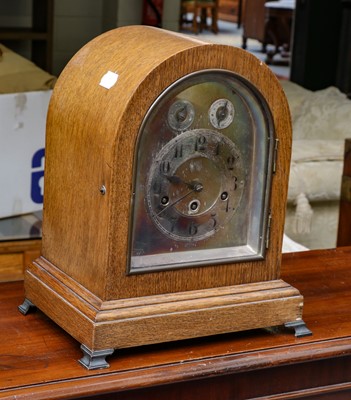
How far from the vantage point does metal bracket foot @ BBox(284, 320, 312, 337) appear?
5.44 ft

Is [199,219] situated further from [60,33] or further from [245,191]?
[60,33]

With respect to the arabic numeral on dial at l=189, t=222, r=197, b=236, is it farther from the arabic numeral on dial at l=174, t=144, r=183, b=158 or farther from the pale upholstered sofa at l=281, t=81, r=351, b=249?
the pale upholstered sofa at l=281, t=81, r=351, b=249

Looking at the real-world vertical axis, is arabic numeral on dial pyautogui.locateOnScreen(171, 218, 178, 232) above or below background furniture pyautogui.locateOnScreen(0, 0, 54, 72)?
above

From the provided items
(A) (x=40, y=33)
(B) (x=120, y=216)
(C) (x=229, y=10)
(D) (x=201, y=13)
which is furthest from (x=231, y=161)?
(C) (x=229, y=10)

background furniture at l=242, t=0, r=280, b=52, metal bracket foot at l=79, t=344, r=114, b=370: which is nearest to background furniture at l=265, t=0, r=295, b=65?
background furniture at l=242, t=0, r=280, b=52

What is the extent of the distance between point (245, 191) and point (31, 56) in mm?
3675

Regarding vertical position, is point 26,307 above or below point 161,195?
below

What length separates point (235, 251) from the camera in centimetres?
165

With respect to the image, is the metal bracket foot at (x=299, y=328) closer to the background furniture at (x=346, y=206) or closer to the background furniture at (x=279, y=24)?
the background furniture at (x=346, y=206)

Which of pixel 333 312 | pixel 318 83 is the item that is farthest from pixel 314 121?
pixel 333 312

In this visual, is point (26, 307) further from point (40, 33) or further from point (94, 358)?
point (40, 33)

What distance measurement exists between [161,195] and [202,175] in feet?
0.29

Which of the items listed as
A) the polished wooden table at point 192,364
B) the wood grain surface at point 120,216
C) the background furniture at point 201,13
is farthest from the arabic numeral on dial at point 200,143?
the background furniture at point 201,13

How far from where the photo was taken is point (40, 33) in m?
4.95
